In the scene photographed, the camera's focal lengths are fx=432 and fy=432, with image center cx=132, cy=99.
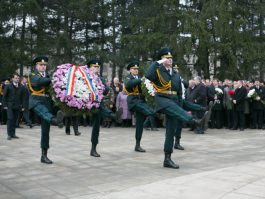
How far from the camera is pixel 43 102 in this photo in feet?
28.7

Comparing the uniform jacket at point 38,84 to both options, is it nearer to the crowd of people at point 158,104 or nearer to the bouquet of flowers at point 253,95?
the crowd of people at point 158,104

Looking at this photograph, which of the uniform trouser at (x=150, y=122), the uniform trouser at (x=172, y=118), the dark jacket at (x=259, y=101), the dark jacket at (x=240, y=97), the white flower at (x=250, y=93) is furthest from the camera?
the dark jacket at (x=259, y=101)

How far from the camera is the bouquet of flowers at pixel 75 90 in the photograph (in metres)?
8.94

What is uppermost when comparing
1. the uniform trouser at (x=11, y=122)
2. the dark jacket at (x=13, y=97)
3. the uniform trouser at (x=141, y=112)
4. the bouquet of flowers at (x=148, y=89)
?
the bouquet of flowers at (x=148, y=89)

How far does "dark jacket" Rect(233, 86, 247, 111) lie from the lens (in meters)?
16.6

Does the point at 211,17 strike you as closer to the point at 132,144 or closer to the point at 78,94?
the point at 132,144

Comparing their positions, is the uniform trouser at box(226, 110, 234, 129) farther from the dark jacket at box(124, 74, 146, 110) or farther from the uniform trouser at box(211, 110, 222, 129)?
the dark jacket at box(124, 74, 146, 110)

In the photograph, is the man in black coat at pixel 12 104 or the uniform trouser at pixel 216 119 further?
the uniform trouser at pixel 216 119

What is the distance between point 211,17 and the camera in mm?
24703

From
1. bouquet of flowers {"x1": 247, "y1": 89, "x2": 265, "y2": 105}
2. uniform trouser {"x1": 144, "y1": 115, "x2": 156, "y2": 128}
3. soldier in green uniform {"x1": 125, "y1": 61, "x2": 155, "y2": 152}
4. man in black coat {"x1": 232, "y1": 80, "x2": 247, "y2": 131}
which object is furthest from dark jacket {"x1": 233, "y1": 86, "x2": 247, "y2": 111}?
soldier in green uniform {"x1": 125, "y1": 61, "x2": 155, "y2": 152}

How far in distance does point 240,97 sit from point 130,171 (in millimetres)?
9875

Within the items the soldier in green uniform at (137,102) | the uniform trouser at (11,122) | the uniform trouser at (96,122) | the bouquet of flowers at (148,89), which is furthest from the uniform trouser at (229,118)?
the uniform trouser at (96,122)

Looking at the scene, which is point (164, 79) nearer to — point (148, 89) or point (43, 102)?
point (43, 102)

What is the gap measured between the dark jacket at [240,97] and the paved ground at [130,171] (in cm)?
460
